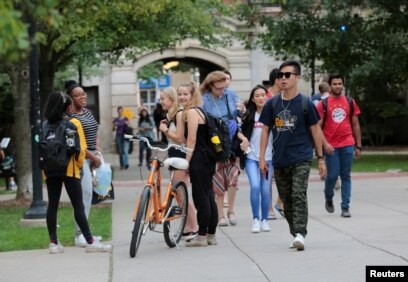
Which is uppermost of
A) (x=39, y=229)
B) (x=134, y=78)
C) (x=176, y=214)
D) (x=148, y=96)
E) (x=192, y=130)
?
(x=134, y=78)

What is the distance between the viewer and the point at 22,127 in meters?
15.1

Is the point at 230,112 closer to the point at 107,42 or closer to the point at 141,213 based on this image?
the point at 141,213

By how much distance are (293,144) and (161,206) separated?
1557 mm

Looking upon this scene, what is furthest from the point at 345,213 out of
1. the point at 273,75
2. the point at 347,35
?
the point at 347,35

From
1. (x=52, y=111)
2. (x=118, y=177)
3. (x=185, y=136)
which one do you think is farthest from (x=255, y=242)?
(x=118, y=177)

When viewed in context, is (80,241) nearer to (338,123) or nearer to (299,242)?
(299,242)

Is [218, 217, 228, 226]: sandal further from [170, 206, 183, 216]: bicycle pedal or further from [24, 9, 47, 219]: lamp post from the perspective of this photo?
[24, 9, 47, 219]: lamp post

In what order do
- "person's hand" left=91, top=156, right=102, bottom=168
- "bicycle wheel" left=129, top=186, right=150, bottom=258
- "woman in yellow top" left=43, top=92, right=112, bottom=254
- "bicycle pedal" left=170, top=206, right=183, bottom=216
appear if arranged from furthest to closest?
"person's hand" left=91, top=156, right=102, bottom=168 → "bicycle pedal" left=170, top=206, right=183, bottom=216 → "woman in yellow top" left=43, top=92, right=112, bottom=254 → "bicycle wheel" left=129, top=186, right=150, bottom=258

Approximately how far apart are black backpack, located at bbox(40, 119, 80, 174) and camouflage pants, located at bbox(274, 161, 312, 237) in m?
2.17

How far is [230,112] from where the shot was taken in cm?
1095

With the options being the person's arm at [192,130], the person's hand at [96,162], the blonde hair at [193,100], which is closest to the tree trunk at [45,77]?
the person's hand at [96,162]

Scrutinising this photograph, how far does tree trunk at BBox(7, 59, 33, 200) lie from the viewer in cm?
1480

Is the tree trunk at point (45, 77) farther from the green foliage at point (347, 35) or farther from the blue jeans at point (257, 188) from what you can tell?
the blue jeans at point (257, 188)

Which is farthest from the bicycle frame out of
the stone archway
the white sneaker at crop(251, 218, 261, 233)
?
the stone archway
